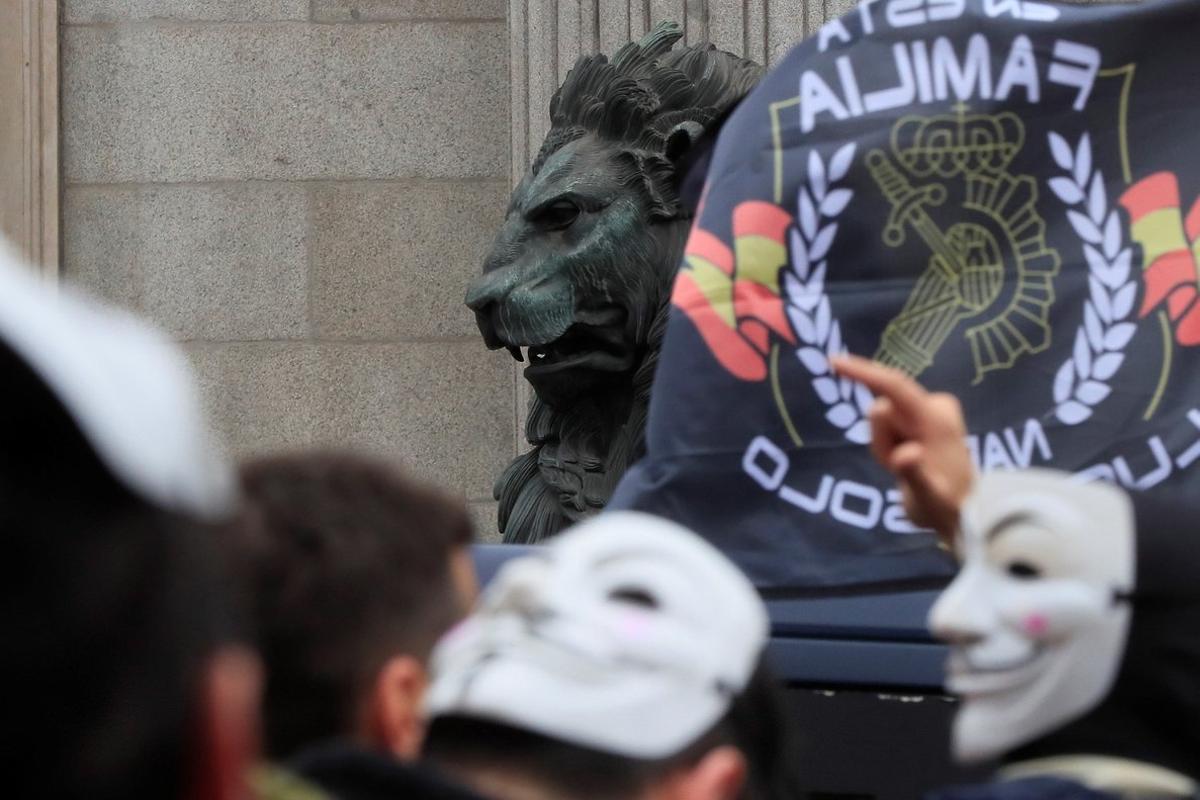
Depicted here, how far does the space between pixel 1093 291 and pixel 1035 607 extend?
151 cm

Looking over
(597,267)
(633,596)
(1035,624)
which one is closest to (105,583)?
(633,596)

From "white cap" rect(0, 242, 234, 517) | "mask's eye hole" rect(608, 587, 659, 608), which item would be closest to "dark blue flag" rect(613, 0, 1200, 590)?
"mask's eye hole" rect(608, 587, 659, 608)

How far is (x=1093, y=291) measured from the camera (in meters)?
3.16

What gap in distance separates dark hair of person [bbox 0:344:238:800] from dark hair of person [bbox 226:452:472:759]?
87 cm

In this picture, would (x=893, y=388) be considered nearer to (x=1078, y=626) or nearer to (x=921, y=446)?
(x=921, y=446)

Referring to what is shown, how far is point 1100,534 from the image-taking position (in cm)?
175

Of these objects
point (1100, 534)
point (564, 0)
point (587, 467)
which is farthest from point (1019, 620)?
point (564, 0)

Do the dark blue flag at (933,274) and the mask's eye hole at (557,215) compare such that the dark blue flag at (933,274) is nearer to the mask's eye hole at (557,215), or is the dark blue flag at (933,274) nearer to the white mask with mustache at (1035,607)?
the white mask with mustache at (1035,607)

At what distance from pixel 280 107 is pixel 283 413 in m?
1.01

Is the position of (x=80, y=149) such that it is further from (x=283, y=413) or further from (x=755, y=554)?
(x=755, y=554)

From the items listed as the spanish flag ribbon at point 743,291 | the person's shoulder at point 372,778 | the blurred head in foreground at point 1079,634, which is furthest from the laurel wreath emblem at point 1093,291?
the person's shoulder at point 372,778

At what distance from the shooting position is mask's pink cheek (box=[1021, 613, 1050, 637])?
1725mm

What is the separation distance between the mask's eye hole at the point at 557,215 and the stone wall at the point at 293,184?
2.27 metres

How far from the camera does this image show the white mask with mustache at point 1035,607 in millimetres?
1714
